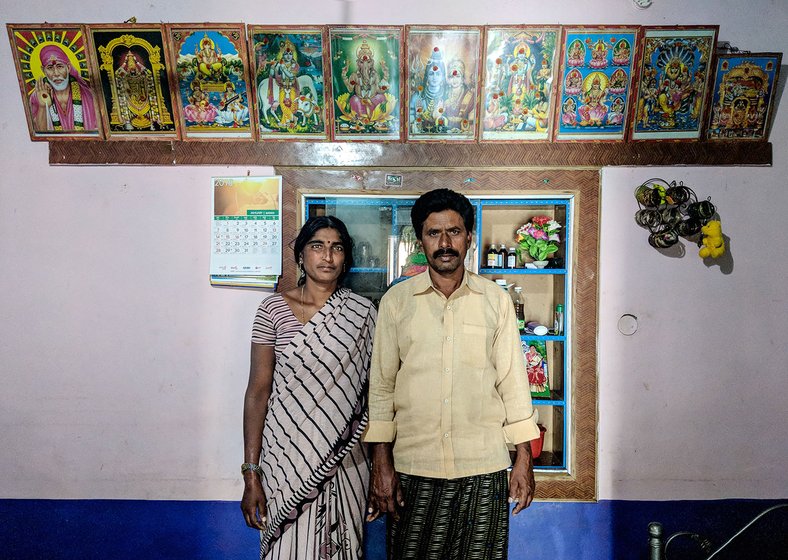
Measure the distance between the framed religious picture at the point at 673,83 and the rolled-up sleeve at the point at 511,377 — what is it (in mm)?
1387

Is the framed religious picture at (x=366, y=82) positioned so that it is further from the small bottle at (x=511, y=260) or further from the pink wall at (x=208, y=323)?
the small bottle at (x=511, y=260)

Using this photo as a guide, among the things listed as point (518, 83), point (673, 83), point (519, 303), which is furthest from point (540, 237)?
point (673, 83)

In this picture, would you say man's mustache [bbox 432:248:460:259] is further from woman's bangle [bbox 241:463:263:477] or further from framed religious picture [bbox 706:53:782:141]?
framed religious picture [bbox 706:53:782:141]

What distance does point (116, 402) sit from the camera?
2.67 m

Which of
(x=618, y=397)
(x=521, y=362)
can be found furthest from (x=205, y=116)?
(x=618, y=397)

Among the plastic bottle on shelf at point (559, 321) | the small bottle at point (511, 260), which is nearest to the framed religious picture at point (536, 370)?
the plastic bottle on shelf at point (559, 321)

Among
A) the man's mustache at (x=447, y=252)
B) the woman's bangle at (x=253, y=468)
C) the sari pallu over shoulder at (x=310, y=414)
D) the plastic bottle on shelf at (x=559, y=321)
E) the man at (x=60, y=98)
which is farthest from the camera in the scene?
the plastic bottle on shelf at (x=559, y=321)

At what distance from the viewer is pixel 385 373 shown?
6.30ft

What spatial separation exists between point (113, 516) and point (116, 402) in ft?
2.02

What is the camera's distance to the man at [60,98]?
2.54m

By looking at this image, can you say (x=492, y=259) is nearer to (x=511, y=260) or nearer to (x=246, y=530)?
(x=511, y=260)

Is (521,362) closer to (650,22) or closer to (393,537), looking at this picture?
(393,537)

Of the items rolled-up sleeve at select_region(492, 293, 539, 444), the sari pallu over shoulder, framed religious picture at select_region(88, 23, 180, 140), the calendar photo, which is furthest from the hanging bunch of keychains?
framed religious picture at select_region(88, 23, 180, 140)

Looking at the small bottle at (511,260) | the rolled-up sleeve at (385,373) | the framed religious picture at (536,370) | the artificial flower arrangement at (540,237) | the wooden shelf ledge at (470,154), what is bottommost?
the framed religious picture at (536,370)
